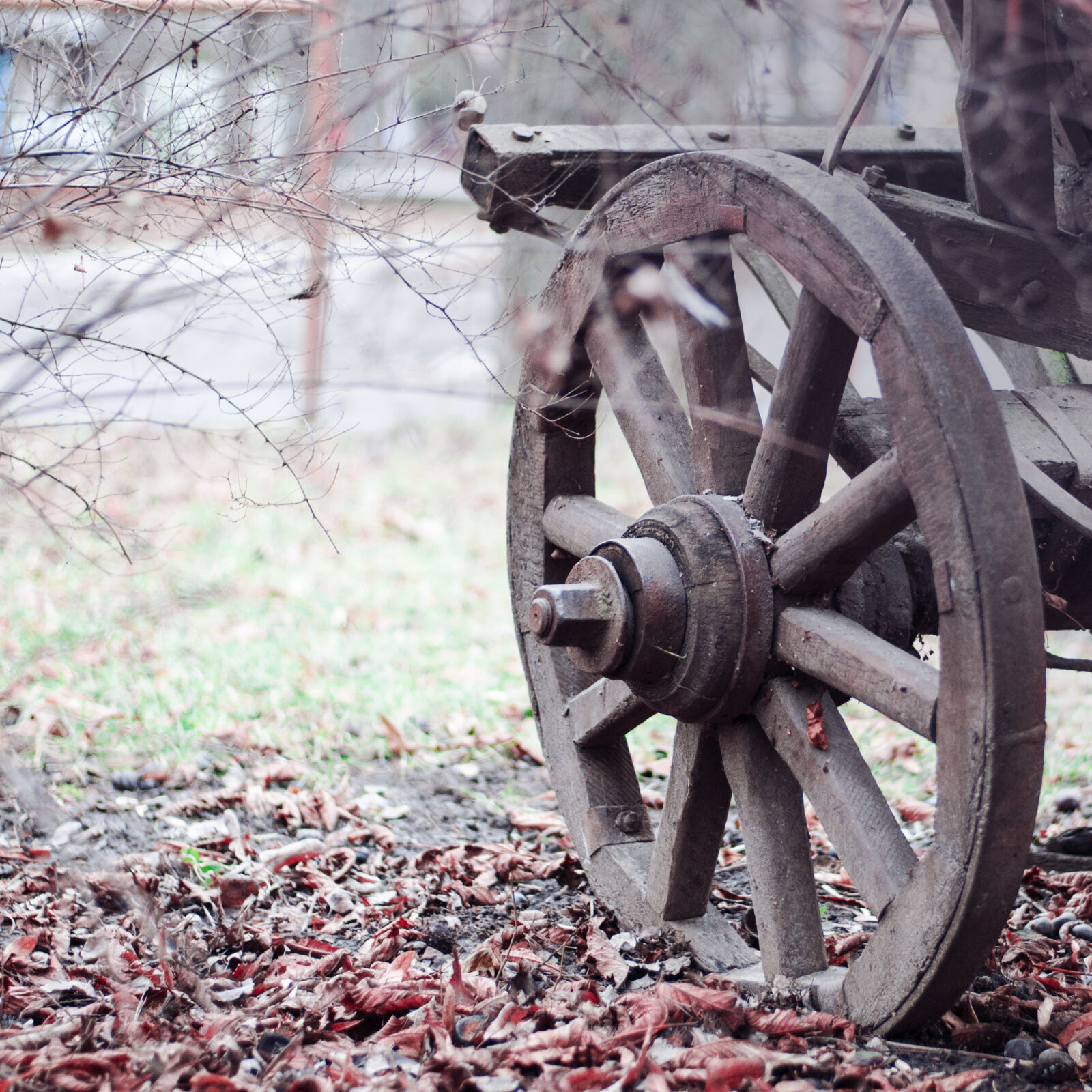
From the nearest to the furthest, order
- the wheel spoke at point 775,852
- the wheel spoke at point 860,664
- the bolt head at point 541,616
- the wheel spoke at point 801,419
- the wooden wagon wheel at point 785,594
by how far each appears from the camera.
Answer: the wooden wagon wheel at point 785,594 < the wheel spoke at point 860,664 < the wheel spoke at point 801,419 < the wheel spoke at point 775,852 < the bolt head at point 541,616

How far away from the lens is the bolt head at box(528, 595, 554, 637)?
1.98 meters

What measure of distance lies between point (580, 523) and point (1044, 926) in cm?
135

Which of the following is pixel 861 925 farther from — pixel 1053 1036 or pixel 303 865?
pixel 303 865

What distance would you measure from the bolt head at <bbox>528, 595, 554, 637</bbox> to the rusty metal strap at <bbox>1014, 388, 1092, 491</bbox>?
1.03 m

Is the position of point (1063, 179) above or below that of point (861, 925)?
above

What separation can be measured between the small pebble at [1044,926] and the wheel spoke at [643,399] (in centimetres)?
125

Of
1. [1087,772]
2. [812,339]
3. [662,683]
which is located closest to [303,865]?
[662,683]

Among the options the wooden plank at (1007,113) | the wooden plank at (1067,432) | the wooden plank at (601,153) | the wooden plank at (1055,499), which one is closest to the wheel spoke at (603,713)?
the wooden plank at (1055,499)

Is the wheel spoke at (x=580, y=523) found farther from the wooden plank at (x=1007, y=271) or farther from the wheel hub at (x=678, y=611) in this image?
the wooden plank at (x=1007, y=271)

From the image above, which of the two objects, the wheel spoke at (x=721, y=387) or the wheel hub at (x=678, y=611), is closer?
the wheel hub at (x=678, y=611)

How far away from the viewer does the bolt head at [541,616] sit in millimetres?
1982

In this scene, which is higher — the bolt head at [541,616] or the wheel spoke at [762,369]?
the wheel spoke at [762,369]

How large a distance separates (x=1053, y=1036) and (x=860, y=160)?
1878mm

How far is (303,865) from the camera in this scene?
2.76m
